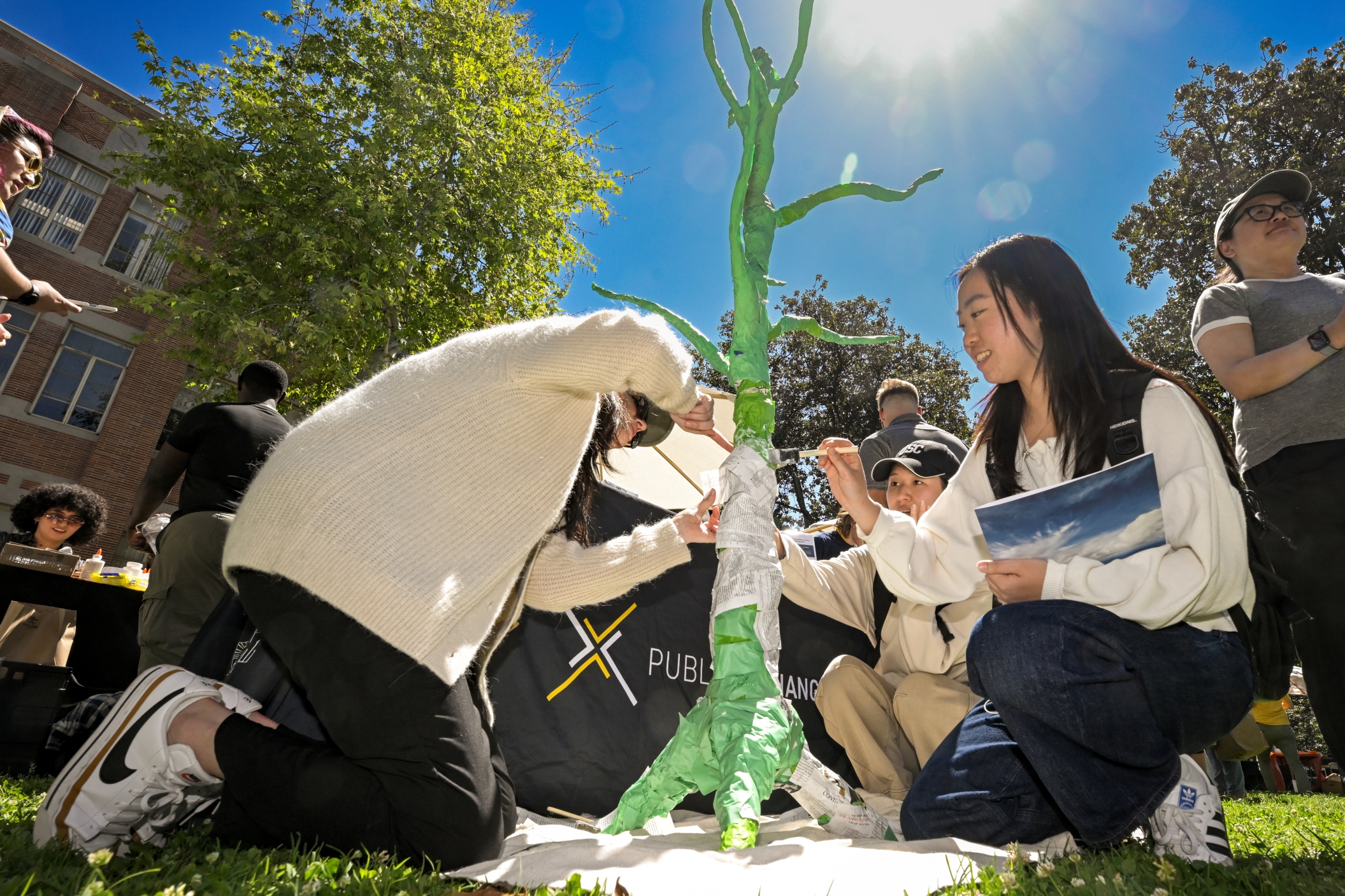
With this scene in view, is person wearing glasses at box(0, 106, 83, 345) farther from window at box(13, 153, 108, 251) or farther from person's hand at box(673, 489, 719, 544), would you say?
window at box(13, 153, 108, 251)

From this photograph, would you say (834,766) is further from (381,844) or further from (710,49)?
(710,49)

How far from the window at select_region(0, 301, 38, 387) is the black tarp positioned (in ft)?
49.7

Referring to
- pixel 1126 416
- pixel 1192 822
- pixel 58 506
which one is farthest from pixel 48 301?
pixel 1192 822

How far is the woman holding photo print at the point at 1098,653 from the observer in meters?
1.50

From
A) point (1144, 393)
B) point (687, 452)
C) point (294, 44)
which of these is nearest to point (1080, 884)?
point (1144, 393)

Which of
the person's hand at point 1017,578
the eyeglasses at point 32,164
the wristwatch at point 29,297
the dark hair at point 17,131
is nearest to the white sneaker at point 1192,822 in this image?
the person's hand at point 1017,578

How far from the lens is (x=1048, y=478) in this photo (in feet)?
6.08

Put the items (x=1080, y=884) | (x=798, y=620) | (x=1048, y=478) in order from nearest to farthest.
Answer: (x=1080, y=884) < (x=1048, y=478) < (x=798, y=620)

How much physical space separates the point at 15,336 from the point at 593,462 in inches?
640

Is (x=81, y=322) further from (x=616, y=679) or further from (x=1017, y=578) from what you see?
(x=1017, y=578)

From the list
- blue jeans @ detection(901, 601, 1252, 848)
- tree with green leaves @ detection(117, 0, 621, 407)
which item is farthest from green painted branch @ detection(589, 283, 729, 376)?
tree with green leaves @ detection(117, 0, 621, 407)

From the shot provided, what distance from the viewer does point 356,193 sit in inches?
381

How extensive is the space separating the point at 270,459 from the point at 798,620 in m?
2.24

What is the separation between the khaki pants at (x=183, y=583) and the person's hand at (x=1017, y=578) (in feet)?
10.8
